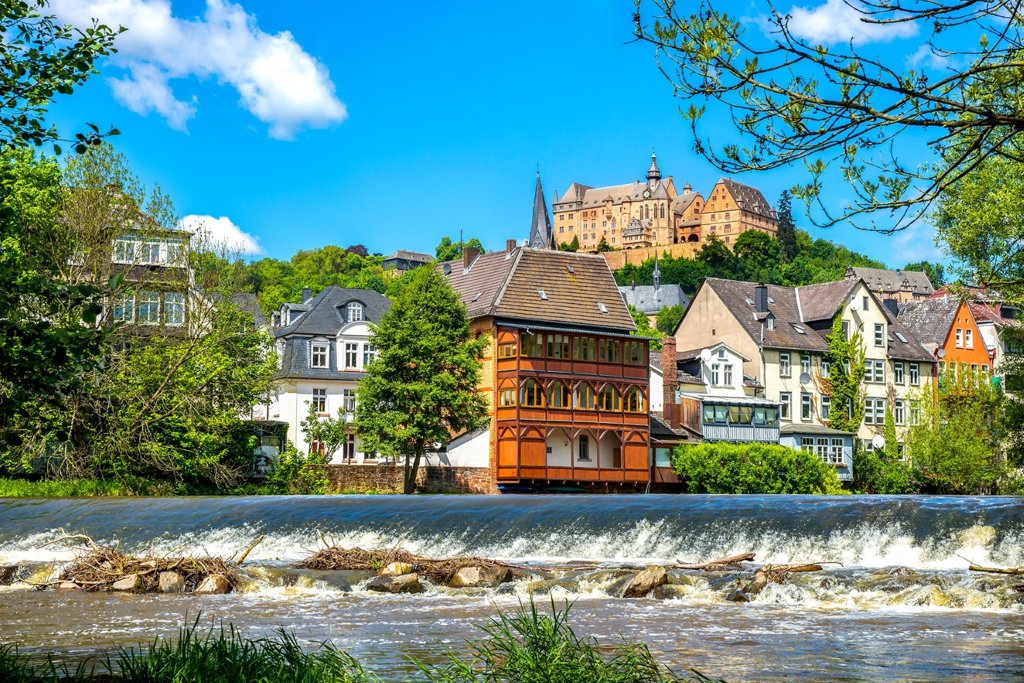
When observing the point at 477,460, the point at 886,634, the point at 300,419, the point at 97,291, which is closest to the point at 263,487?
the point at 477,460

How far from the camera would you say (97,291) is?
9.32 m

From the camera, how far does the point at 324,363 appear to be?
232 feet

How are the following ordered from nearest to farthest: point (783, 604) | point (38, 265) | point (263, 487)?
point (783, 604) → point (38, 265) → point (263, 487)

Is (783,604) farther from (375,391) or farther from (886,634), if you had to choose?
(375,391)

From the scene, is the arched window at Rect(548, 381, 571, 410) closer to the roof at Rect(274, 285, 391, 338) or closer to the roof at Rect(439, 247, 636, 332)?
the roof at Rect(439, 247, 636, 332)

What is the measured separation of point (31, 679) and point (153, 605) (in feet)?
38.5

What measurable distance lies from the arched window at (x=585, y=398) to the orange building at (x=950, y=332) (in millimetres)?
34030

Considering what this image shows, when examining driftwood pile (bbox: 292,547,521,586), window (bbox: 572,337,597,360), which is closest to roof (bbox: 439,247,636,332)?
window (bbox: 572,337,597,360)

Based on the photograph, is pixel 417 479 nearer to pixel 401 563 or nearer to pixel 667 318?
pixel 401 563

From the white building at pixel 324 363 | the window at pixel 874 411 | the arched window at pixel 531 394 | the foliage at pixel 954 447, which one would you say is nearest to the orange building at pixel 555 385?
the arched window at pixel 531 394

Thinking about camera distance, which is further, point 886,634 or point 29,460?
point 29,460

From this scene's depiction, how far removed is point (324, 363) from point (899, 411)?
3734 centimetres

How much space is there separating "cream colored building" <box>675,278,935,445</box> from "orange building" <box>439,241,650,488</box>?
1421 centimetres

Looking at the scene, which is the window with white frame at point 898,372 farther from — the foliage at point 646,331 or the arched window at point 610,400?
the arched window at point 610,400
